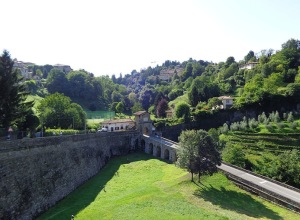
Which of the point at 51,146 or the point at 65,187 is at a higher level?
the point at 51,146

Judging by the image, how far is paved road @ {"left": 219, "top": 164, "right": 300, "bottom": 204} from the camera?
30.6 metres

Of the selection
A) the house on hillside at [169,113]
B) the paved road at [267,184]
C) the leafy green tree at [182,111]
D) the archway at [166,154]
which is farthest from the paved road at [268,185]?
the house on hillside at [169,113]

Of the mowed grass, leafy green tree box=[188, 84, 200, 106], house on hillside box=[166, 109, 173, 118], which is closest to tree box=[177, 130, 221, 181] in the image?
the mowed grass

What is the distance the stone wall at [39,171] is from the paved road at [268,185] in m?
18.5

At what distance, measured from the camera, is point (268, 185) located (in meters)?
33.8

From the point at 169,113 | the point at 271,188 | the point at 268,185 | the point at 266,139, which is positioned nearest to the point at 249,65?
the point at 169,113

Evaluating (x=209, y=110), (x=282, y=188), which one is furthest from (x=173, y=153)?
(x=209, y=110)

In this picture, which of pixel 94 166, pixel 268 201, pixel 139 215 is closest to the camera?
pixel 139 215

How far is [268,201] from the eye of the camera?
3073cm

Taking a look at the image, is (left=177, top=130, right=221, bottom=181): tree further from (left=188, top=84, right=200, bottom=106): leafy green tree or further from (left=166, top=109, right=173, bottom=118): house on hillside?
(left=188, top=84, right=200, bottom=106): leafy green tree

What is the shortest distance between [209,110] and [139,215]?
6309 centimetres

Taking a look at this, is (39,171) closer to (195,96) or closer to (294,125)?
(294,125)

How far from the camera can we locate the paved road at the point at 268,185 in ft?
100

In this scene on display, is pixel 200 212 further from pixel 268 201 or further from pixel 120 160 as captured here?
pixel 120 160
